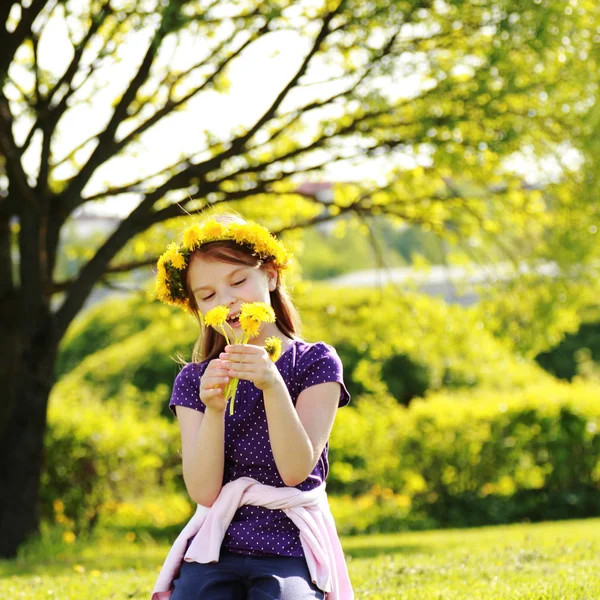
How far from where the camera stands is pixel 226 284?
2803 millimetres

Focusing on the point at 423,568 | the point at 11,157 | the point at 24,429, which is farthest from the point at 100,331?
the point at 423,568

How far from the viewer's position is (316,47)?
6.68 m

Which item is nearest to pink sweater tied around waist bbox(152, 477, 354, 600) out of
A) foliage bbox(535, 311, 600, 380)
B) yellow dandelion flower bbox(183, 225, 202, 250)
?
yellow dandelion flower bbox(183, 225, 202, 250)

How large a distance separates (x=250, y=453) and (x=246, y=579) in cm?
36

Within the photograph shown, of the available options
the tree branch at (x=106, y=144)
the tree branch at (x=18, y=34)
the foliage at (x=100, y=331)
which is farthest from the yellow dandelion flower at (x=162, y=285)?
the foliage at (x=100, y=331)

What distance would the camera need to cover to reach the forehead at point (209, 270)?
9.18 ft

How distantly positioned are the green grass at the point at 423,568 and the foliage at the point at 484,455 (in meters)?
0.92

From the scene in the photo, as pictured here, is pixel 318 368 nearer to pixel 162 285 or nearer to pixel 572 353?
pixel 162 285

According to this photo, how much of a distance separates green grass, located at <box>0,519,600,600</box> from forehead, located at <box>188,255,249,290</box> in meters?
1.61

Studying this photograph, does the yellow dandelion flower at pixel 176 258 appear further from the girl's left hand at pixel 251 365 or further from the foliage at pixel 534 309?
the foliage at pixel 534 309

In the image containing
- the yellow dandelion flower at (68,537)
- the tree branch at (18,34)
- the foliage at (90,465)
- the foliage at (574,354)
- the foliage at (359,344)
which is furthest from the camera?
the foliage at (574,354)

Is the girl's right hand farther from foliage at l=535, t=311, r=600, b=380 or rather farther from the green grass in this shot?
foliage at l=535, t=311, r=600, b=380

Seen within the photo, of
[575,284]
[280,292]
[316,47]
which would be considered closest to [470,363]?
[575,284]

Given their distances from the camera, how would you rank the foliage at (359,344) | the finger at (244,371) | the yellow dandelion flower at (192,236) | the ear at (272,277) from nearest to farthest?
the finger at (244,371) → the yellow dandelion flower at (192,236) → the ear at (272,277) → the foliage at (359,344)
